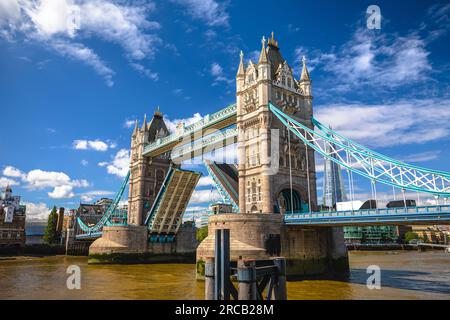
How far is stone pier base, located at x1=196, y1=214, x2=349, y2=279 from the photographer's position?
91.1 feet

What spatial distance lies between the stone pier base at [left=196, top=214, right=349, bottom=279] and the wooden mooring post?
12.8 m

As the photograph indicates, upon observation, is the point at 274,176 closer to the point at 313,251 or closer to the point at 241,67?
the point at 313,251

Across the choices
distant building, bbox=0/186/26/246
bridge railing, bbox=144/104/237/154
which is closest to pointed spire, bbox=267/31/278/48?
bridge railing, bbox=144/104/237/154

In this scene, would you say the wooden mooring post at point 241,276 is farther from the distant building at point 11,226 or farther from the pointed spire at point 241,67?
the distant building at point 11,226

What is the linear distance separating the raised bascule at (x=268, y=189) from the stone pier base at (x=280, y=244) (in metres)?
0.08

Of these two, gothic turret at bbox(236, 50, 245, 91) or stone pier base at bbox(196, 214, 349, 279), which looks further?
gothic turret at bbox(236, 50, 245, 91)

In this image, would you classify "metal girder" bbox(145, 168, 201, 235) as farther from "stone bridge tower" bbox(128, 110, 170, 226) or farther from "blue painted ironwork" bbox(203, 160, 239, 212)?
"blue painted ironwork" bbox(203, 160, 239, 212)

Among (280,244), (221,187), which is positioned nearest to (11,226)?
(221,187)

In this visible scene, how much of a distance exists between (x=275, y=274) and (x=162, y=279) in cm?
2008

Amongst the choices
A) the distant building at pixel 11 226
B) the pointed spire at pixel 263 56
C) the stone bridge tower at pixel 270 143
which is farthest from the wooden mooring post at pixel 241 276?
the distant building at pixel 11 226

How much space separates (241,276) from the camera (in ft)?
38.8

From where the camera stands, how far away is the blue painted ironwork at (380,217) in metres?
22.2
